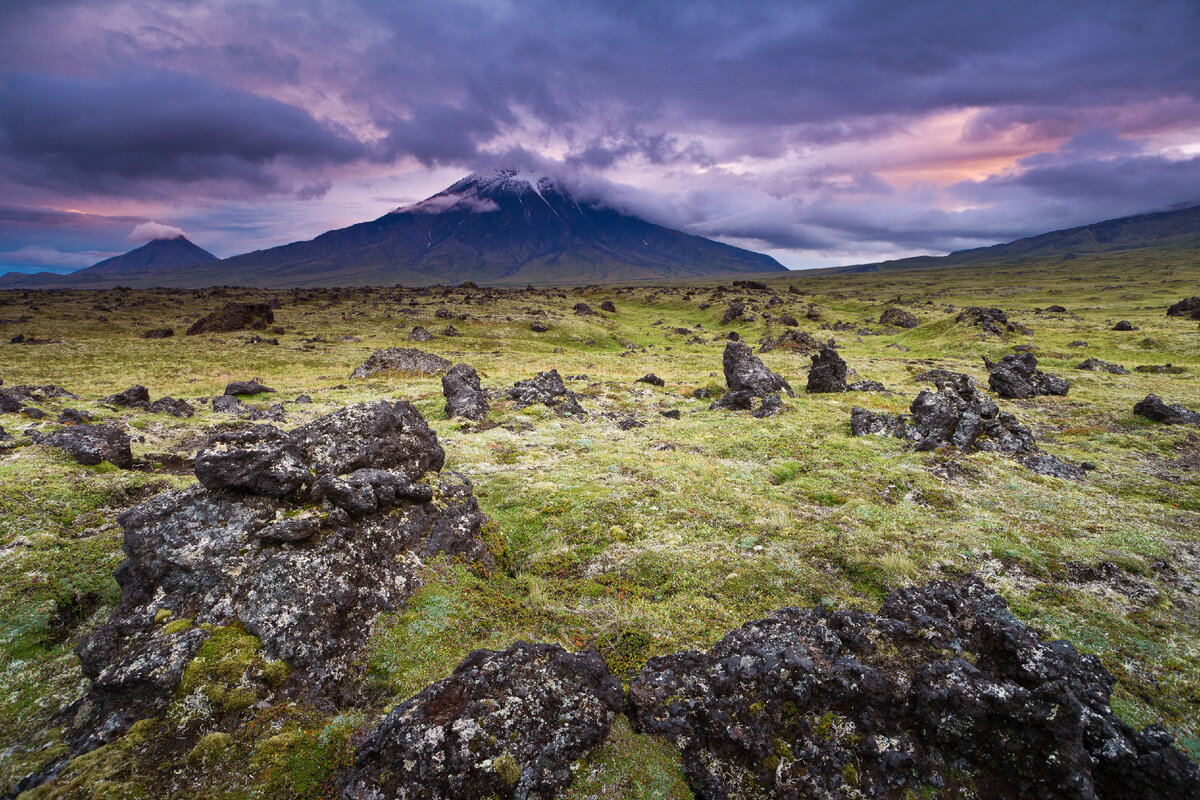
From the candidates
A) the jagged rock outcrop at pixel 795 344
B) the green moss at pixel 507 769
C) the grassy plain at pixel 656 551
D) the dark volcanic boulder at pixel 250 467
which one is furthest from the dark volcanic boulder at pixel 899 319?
the green moss at pixel 507 769

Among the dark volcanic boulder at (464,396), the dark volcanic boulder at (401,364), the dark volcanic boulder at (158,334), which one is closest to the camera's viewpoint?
the dark volcanic boulder at (464,396)

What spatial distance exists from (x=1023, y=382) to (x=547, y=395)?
3615cm

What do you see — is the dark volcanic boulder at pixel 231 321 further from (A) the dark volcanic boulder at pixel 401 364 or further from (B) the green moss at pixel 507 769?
(B) the green moss at pixel 507 769

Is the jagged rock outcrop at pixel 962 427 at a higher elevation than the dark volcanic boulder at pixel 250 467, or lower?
lower

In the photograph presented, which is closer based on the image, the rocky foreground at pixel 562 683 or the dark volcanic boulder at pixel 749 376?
→ the rocky foreground at pixel 562 683

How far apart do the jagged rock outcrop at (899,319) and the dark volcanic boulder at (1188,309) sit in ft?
116

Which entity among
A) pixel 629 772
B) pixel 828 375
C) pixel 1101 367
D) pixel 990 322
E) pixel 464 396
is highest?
pixel 990 322

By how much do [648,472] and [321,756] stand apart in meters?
15.1

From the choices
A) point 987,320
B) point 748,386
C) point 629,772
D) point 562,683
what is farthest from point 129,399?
point 987,320

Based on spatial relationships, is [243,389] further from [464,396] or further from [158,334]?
[158,334]

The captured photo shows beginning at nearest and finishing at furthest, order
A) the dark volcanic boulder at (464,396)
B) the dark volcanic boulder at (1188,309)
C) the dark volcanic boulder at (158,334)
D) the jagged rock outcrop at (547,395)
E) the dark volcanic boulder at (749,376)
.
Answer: the dark volcanic boulder at (464,396), the jagged rock outcrop at (547,395), the dark volcanic boulder at (749,376), the dark volcanic boulder at (158,334), the dark volcanic boulder at (1188,309)

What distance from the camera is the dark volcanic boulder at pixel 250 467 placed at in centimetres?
1137

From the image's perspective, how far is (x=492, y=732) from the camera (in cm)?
724

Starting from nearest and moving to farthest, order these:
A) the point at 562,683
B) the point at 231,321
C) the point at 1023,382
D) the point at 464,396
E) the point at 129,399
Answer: the point at 562,683, the point at 464,396, the point at 129,399, the point at 1023,382, the point at 231,321
